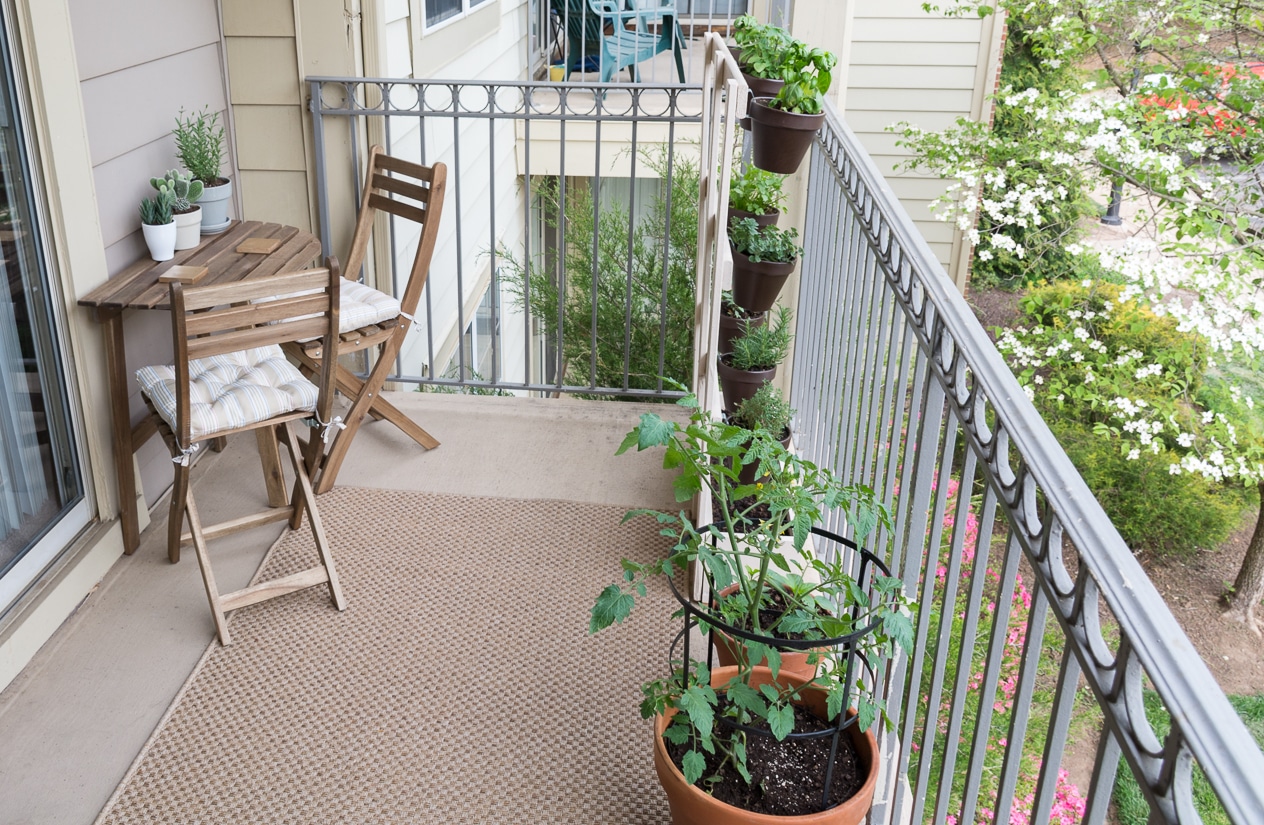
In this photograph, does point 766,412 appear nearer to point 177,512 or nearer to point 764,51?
point 764,51

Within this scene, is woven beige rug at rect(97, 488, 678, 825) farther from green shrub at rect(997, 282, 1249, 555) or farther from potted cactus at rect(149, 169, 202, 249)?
green shrub at rect(997, 282, 1249, 555)

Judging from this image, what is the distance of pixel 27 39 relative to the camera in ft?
7.48

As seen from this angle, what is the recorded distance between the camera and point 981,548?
137 centimetres

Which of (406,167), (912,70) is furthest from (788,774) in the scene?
(912,70)

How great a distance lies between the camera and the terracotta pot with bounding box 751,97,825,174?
264cm

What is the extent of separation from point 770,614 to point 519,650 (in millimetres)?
743

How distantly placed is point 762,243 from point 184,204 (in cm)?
160

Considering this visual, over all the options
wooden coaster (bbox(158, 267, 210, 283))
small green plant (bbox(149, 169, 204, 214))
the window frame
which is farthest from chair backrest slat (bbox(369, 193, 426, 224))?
the window frame

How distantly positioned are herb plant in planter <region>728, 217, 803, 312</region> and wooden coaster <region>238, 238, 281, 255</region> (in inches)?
51.4

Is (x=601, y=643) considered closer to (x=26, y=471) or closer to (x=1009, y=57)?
(x=26, y=471)

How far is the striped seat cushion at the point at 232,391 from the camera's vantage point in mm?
2471

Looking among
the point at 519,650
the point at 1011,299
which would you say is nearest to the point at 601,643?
the point at 519,650

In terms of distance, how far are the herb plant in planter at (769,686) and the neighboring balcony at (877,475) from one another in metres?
0.10

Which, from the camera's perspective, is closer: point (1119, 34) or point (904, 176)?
point (1119, 34)
